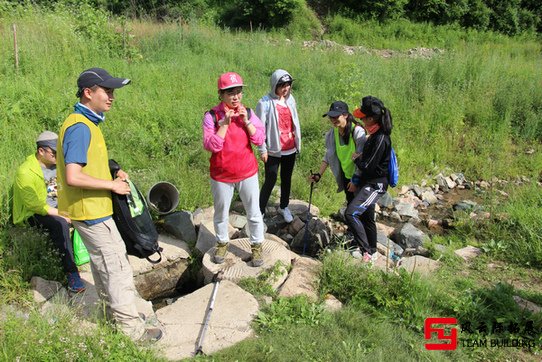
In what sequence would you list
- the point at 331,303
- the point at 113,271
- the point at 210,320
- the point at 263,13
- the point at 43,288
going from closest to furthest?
1. the point at 113,271
2. the point at 210,320
3. the point at 331,303
4. the point at 43,288
5. the point at 263,13

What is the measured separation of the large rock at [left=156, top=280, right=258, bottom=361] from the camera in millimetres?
3281

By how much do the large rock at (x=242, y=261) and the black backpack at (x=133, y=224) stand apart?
1002 mm

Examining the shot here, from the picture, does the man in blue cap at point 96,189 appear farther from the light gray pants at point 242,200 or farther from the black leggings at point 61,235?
the light gray pants at point 242,200

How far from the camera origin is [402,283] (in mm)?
3662

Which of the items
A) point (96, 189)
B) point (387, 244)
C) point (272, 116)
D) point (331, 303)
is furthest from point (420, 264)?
point (96, 189)

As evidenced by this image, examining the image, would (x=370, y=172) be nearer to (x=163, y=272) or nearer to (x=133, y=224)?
(x=133, y=224)

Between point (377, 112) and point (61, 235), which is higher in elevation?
point (377, 112)

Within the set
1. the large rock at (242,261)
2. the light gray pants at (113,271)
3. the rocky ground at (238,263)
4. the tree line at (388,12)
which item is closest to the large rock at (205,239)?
the rocky ground at (238,263)

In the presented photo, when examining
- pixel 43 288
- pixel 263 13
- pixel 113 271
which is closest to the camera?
pixel 113 271

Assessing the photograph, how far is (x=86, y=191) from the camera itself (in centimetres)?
290

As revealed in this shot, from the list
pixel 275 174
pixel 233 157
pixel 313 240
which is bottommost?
pixel 313 240

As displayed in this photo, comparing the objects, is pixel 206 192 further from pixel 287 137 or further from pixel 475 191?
pixel 475 191

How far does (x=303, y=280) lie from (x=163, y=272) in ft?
5.21

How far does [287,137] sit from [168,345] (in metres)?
2.56
